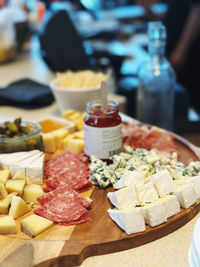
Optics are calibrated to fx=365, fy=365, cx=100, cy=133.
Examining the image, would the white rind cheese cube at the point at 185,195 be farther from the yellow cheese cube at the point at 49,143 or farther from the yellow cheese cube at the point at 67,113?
the yellow cheese cube at the point at 67,113

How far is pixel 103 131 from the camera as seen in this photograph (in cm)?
133

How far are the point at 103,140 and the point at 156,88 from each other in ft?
1.99

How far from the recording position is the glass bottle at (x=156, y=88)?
69.8 inches

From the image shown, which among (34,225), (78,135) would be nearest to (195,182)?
(34,225)

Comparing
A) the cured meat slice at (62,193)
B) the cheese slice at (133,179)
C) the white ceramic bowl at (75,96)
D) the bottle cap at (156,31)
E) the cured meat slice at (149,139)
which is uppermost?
the bottle cap at (156,31)

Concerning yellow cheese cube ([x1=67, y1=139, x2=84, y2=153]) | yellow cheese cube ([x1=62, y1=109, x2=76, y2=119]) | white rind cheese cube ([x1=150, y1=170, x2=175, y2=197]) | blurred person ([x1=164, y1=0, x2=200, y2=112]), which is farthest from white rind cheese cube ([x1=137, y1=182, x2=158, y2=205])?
blurred person ([x1=164, y1=0, x2=200, y2=112])

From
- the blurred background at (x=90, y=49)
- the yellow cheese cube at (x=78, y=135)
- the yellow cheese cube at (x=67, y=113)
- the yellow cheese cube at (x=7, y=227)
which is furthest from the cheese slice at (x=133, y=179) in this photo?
the blurred background at (x=90, y=49)

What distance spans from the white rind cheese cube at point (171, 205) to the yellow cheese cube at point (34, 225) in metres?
0.33

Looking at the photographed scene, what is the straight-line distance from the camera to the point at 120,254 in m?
0.96

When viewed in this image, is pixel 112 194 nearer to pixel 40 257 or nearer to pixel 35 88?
pixel 40 257

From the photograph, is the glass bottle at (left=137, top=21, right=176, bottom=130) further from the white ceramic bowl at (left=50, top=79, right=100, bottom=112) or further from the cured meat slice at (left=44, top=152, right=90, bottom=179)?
the cured meat slice at (left=44, top=152, right=90, bottom=179)

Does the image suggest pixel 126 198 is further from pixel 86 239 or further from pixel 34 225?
pixel 34 225

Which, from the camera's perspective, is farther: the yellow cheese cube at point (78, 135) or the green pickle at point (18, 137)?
the yellow cheese cube at point (78, 135)

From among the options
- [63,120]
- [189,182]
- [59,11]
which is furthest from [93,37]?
[189,182]
